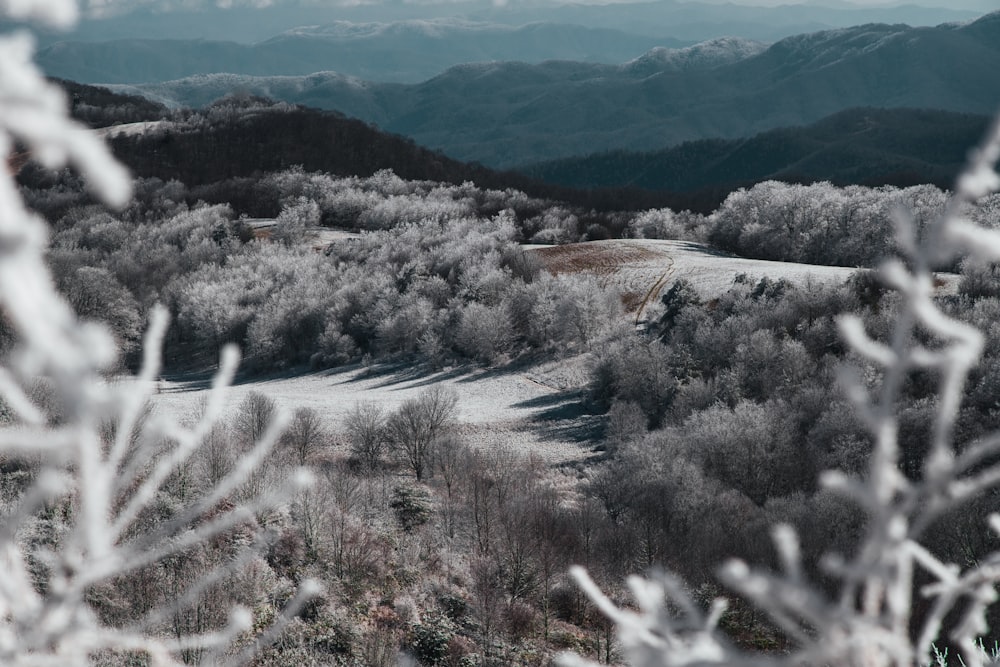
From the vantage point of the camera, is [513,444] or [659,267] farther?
[659,267]

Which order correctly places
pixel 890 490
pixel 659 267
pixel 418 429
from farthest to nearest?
pixel 659 267, pixel 418 429, pixel 890 490

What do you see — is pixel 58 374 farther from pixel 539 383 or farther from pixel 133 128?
pixel 133 128

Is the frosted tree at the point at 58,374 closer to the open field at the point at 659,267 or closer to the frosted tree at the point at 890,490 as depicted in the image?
the frosted tree at the point at 890,490

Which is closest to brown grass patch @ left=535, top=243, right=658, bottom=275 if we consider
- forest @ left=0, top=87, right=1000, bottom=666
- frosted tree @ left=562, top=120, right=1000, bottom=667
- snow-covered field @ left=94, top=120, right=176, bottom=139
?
forest @ left=0, top=87, right=1000, bottom=666

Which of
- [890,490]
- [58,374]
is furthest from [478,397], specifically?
[58,374]

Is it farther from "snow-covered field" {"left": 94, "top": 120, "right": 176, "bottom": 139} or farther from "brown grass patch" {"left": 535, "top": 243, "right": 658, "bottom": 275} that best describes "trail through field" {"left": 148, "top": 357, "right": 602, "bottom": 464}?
"snow-covered field" {"left": 94, "top": 120, "right": 176, "bottom": 139}
